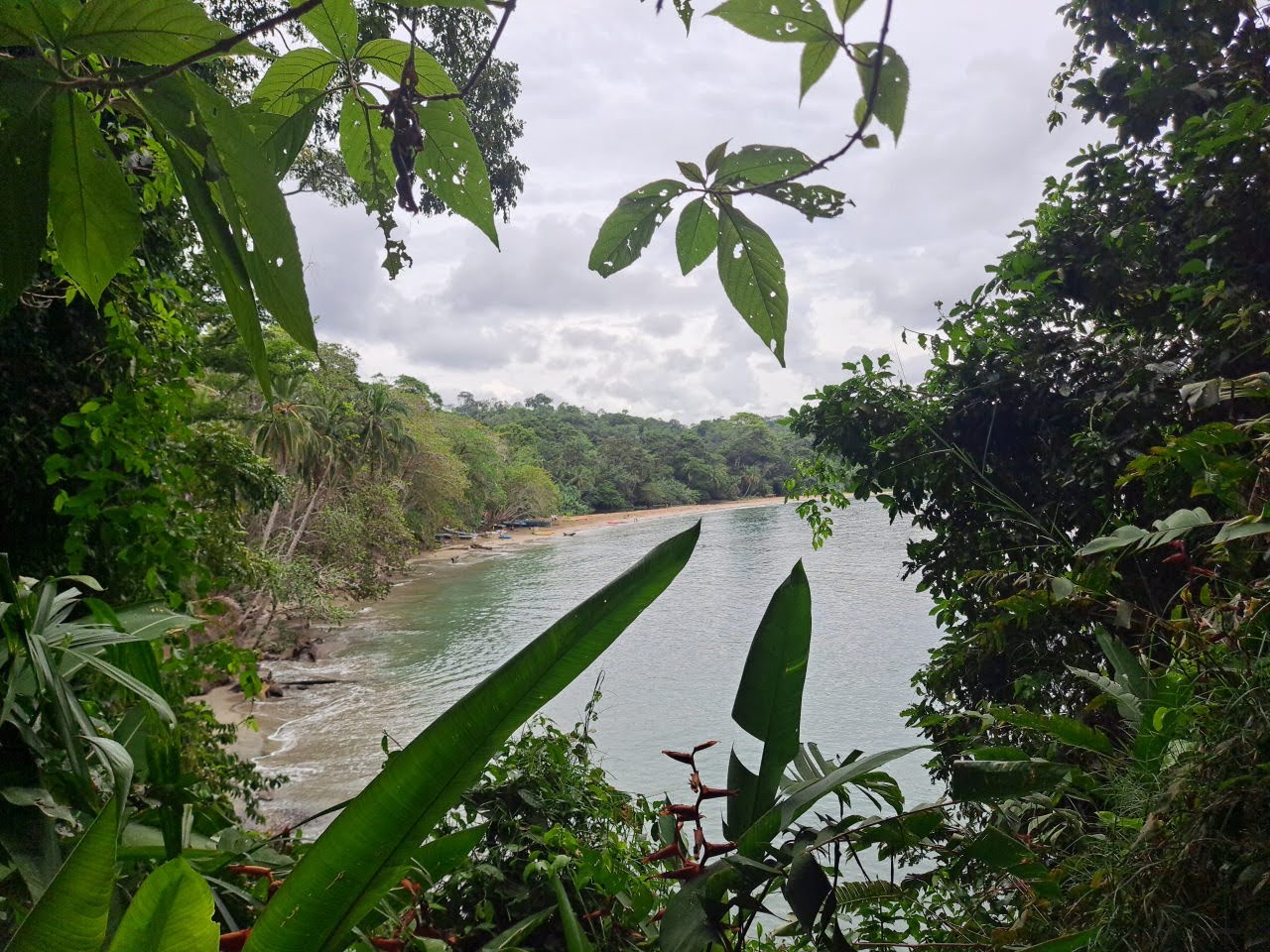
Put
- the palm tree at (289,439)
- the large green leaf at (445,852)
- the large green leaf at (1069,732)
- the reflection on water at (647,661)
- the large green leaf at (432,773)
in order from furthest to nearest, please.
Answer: the palm tree at (289,439) < the reflection on water at (647,661) < the large green leaf at (1069,732) < the large green leaf at (445,852) < the large green leaf at (432,773)

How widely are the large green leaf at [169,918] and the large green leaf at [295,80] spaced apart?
1.22ft

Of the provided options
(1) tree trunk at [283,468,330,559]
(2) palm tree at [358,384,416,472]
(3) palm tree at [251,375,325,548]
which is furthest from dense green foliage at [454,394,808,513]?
(3) palm tree at [251,375,325,548]

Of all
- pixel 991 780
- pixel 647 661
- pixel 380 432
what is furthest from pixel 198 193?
pixel 380 432

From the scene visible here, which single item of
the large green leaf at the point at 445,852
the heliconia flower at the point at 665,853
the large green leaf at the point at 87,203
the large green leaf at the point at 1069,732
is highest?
the large green leaf at the point at 87,203

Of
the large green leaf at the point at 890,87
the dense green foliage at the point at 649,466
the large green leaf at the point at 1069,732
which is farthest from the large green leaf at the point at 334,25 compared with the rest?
the dense green foliage at the point at 649,466

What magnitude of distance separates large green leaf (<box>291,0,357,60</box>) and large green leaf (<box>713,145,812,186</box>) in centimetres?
17

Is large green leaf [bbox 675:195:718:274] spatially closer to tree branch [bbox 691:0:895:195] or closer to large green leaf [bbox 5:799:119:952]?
tree branch [bbox 691:0:895:195]

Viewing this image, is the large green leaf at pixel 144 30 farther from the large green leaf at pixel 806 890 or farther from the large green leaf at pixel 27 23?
the large green leaf at pixel 806 890

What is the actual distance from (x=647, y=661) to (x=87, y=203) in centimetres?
962

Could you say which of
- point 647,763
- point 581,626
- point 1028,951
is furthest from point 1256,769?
point 647,763

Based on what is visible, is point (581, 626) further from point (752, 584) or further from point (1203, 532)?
point (752, 584)

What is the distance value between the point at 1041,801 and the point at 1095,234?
2.28 m

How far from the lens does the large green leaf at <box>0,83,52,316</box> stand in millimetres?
192

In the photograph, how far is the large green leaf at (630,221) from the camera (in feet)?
1.16
